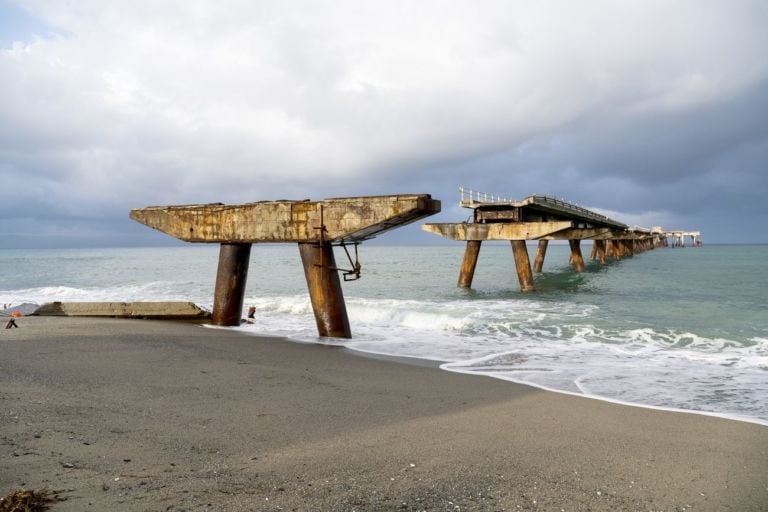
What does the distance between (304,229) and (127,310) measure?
17.3 feet

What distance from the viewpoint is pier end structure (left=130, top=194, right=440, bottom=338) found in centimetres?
962

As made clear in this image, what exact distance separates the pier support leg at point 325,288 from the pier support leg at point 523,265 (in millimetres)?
15639

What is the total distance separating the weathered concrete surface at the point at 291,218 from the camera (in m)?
9.48

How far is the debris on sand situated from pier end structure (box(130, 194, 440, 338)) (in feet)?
23.2

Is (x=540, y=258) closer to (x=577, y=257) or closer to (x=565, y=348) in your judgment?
(x=577, y=257)

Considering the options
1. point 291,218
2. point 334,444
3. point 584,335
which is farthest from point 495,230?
point 334,444

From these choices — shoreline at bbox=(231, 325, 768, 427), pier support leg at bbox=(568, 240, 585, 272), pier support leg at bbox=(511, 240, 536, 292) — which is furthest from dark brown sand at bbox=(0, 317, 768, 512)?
pier support leg at bbox=(568, 240, 585, 272)

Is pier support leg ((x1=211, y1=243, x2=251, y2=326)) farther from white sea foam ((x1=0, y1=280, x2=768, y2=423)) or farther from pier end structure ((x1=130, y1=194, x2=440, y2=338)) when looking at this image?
white sea foam ((x1=0, y1=280, x2=768, y2=423))

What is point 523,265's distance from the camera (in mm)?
24922

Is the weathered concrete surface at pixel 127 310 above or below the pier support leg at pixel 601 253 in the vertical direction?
below

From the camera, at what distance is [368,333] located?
12.3m

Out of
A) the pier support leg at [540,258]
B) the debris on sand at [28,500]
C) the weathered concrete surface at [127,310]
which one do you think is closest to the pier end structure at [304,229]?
the weathered concrete surface at [127,310]

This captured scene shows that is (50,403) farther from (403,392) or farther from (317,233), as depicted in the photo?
(317,233)

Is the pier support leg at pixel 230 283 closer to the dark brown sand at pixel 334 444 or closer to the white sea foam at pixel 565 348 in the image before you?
the white sea foam at pixel 565 348
